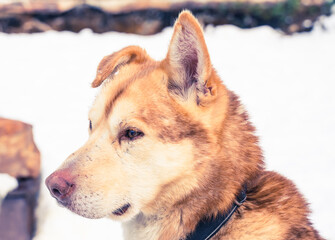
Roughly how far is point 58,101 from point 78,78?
0.83 m

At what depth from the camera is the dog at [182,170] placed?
2293 millimetres

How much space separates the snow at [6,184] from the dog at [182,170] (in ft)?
8.94

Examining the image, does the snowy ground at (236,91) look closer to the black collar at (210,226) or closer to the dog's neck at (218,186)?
the dog's neck at (218,186)

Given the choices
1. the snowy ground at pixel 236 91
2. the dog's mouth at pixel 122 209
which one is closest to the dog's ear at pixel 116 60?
the dog's mouth at pixel 122 209

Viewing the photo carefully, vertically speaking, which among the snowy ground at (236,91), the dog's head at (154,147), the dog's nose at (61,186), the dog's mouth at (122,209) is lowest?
the snowy ground at (236,91)

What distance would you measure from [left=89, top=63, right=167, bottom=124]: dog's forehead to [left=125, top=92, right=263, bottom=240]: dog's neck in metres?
0.46

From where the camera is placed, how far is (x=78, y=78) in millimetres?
7547

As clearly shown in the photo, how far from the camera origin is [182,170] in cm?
232

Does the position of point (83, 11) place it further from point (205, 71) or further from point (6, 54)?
point (205, 71)

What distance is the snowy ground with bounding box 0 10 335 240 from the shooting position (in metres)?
5.03

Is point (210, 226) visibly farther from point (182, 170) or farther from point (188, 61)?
point (188, 61)

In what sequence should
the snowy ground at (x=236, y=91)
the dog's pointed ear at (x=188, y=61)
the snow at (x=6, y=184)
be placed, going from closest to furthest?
1. the dog's pointed ear at (x=188, y=61)
2. the snow at (x=6, y=184)
3. the snowy ground at (x=236, y=91)

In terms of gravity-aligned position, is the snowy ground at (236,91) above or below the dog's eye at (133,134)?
below

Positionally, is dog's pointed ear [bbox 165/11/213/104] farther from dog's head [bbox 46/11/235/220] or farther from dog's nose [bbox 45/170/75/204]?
dog's nose [bbox 45/170/75/204]
